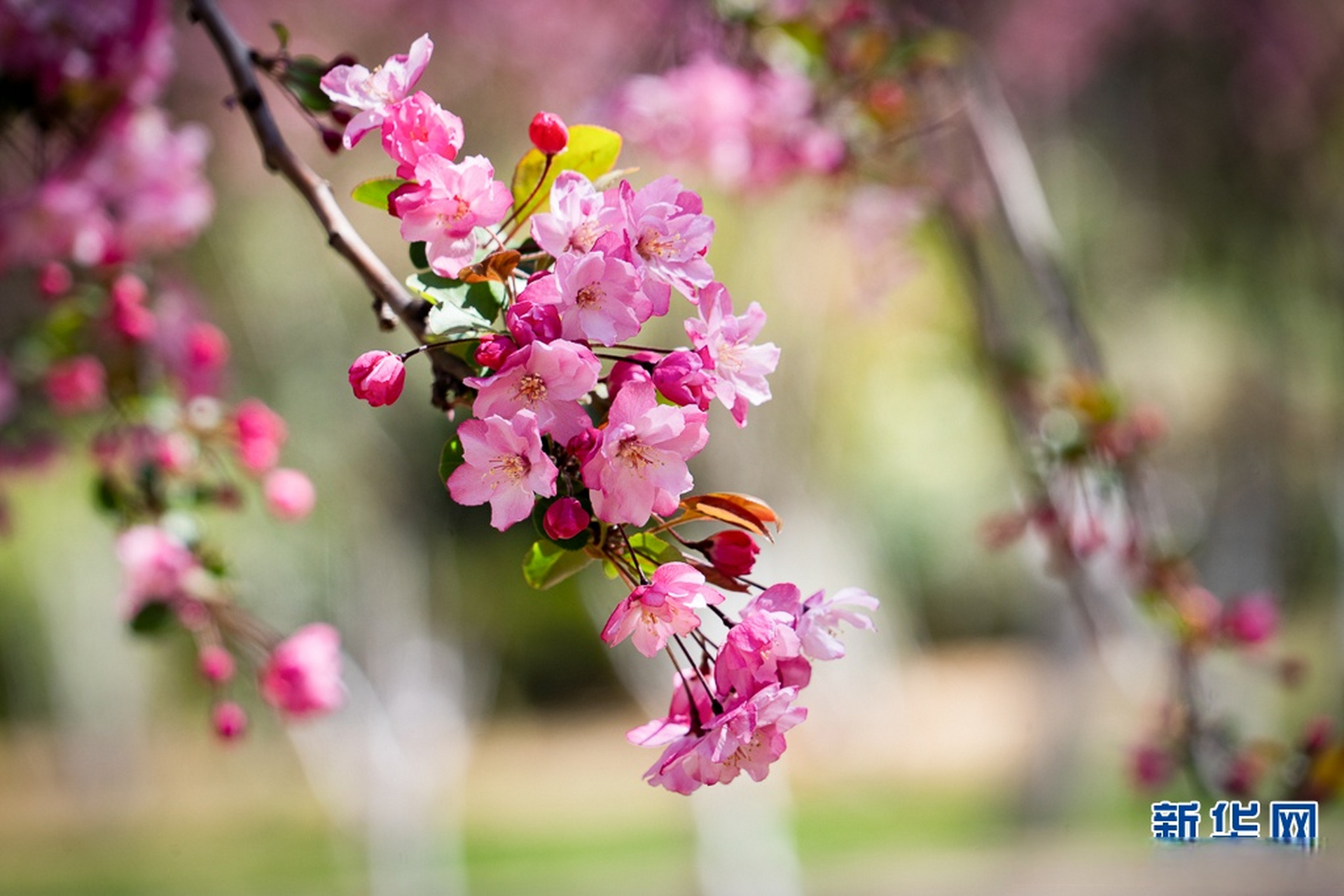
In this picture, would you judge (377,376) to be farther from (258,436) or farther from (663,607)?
(258,436)

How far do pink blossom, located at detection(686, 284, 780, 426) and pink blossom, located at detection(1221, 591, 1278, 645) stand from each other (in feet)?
3.23

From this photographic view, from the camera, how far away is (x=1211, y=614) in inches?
56.4

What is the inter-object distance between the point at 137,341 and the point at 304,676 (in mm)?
356

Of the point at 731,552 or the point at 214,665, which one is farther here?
the point at 214,665

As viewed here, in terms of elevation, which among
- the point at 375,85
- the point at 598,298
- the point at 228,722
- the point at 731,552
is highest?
the point at 375,85

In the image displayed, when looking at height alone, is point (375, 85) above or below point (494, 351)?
above

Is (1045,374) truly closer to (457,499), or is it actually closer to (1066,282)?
(1066,282)

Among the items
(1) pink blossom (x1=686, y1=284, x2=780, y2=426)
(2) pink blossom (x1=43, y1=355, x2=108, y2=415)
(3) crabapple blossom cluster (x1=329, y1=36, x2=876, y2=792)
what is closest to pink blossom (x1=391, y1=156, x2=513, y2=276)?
(3) crabapple blossom cluster (x1=329, y1=36, x2=876, y2=792)

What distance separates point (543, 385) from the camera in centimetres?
51

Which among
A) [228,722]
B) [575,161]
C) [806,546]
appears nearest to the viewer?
[575,161]

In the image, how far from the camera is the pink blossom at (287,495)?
1.12 m

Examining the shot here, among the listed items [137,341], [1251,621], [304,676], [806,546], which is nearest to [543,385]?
[304,676]

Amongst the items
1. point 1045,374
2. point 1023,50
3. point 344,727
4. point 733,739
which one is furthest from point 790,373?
point 733,739

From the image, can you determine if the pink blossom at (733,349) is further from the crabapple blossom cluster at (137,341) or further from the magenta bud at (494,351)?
the crabapple blossom cluster at (137,341)
